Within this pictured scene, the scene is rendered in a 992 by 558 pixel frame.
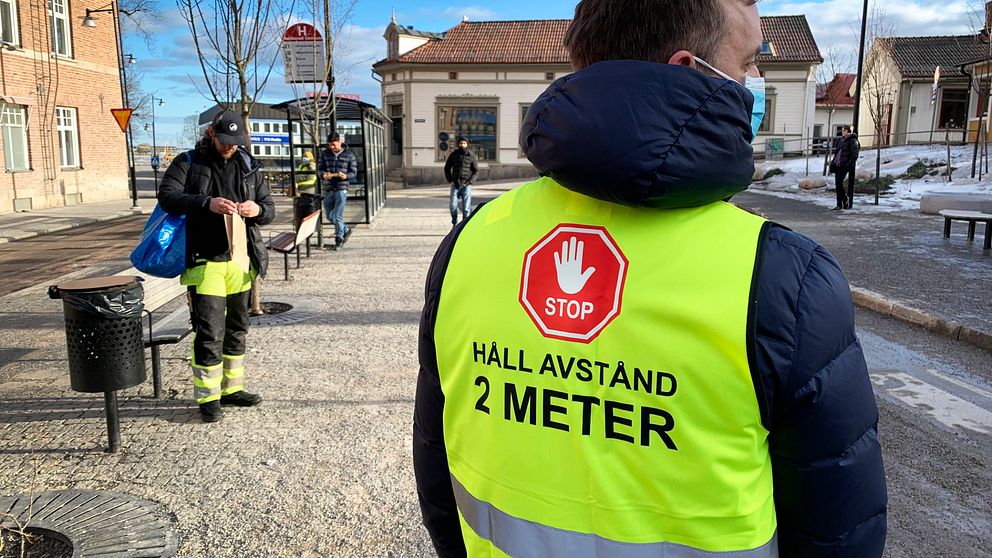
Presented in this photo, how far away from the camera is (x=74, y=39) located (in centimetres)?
2355

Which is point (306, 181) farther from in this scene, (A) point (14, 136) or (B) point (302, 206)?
(A) point (14, 136)

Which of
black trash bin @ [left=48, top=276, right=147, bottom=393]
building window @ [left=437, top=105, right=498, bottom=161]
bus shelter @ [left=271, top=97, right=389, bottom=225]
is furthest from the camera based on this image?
building window @ [left=437, top=105, right=498, bottom=161]

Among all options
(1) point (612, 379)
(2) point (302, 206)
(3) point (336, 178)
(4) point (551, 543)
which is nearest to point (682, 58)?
(1) point (612, 379)

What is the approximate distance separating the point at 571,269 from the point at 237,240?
4.12 m

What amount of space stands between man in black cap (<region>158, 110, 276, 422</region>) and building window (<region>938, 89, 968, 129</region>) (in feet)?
139

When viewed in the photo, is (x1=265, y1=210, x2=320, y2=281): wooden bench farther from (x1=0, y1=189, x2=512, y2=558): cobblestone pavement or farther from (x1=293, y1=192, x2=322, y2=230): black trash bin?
(x1=0, y1=189, x2=512, y2=558): cobblestone pavement

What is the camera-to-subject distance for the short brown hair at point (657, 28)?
128 cm

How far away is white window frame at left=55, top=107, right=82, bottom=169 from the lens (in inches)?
909

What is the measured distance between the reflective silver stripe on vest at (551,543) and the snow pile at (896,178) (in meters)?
19.9

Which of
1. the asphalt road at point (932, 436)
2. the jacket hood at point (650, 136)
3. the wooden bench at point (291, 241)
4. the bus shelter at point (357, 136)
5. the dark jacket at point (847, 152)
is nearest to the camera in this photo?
the jacket hood at point (650, 136)

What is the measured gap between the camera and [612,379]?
1.22 meters

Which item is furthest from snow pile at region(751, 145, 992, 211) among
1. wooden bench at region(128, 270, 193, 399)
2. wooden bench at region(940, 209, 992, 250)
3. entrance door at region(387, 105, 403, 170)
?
entrance door at region(387, 105, 403, 170)

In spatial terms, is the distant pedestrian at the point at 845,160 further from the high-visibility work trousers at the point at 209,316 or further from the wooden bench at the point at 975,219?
the high-visibility work trousers at the point at 209,316

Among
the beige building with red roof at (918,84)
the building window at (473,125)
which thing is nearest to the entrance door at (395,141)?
the building window at (473,125)
